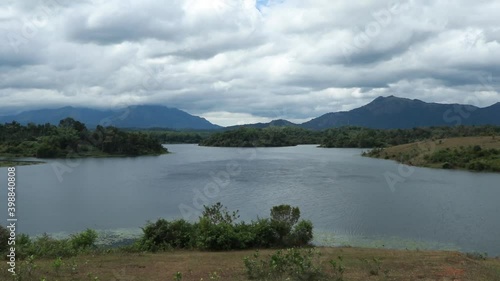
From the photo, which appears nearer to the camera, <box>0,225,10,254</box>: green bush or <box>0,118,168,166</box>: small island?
<box>0,225,10,254</box>: green bush

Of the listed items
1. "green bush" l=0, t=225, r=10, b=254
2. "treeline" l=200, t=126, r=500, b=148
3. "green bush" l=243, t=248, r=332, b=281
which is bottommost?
"green bush" l=0, t=225, r=10, b=254

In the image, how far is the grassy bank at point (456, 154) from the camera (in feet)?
267

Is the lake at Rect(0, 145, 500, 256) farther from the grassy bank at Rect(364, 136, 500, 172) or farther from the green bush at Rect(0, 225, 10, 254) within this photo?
the green bush at Rect(0, 225, 10, 254)

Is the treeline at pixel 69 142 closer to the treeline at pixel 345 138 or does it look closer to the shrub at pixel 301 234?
the treeline at pixel 345 138

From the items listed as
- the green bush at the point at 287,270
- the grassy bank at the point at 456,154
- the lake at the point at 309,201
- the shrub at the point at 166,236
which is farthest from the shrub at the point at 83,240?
the grassy bank at the point at 456,154

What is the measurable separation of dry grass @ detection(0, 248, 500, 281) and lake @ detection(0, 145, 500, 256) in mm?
10029

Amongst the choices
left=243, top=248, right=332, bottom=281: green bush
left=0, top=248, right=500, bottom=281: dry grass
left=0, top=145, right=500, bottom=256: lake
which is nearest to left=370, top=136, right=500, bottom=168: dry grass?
left=0, top=145, right=500, bottom=256: lake

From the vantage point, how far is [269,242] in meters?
24.3

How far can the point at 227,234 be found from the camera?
23.2 m

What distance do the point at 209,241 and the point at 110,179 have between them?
51.0 metres

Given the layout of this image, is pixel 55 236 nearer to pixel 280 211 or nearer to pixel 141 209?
pixel 141 209

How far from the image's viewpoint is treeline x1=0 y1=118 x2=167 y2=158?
115m

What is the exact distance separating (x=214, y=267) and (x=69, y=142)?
11542cm

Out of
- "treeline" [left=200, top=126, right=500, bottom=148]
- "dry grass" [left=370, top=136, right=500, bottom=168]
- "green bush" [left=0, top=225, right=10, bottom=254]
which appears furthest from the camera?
"treeline" [left=200, top=126, right=500, bottom=148]
